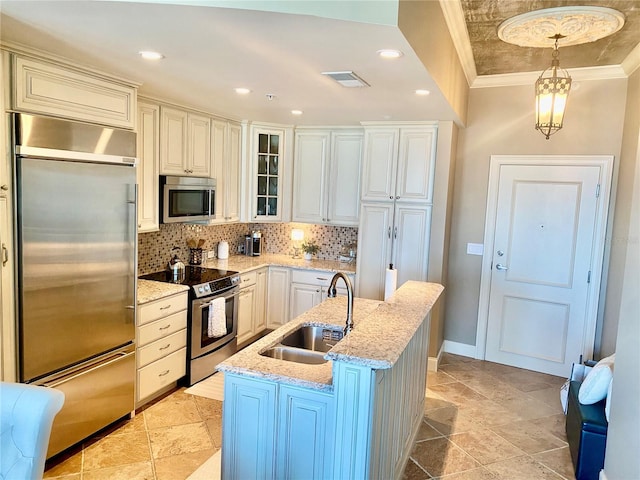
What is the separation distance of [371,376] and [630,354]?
1.56 meters

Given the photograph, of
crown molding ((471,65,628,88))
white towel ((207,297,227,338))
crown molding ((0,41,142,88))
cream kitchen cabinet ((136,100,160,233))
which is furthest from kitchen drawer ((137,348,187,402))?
crown molding ((471,65,628,88))

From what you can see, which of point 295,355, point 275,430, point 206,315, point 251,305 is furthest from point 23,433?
point 251,305

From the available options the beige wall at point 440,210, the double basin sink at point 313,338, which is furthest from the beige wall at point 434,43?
the double basin sink at point 313,338

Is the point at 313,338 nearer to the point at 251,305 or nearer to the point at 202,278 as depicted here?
the point at 202,278

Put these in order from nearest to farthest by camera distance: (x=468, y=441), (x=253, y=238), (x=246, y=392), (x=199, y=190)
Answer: (x=246, y=392), (x=468, y=441), (x=199, y=190), (x=253, y=238)

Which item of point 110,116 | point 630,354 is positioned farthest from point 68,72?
point 630,354

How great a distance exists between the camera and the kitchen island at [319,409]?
1.87m

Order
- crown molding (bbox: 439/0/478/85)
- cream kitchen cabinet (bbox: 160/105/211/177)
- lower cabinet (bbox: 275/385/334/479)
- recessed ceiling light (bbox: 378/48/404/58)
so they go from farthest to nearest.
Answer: cream kitchen cabinet (bbox: 160/105/211/177) < crown molding (bbox: 439/0/478/85) < recessed ceiling light (bbox: 378/48/404/58) < lower cabinet (bbox: 275/385/334/479)

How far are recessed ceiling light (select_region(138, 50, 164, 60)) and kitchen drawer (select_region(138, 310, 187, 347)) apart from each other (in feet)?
6.15

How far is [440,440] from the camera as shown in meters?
3.23

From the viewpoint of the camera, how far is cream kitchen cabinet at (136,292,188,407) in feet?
11.0

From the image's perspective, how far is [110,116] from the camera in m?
2.92

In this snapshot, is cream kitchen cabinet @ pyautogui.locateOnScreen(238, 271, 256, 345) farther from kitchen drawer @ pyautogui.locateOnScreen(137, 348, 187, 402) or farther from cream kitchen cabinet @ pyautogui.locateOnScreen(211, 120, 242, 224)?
kitchen drawer @ pyautogui.locateOnScreen(137, 348, 187, 402)

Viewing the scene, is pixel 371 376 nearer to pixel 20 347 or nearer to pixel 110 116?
pixel 20 347
